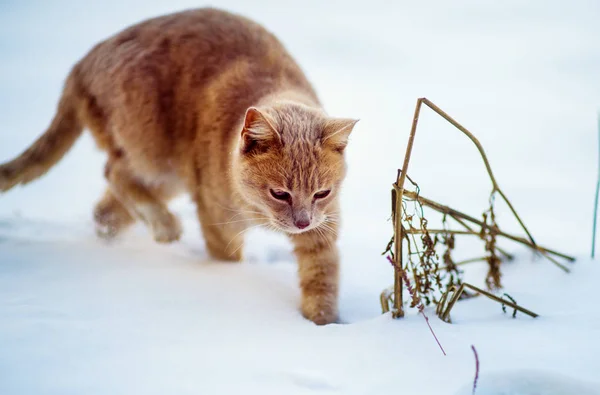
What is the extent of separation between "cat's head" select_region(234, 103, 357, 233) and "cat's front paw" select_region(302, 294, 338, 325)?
33 centimetres

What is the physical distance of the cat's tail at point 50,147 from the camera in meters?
2.82

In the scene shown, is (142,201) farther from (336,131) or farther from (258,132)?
(336,131)

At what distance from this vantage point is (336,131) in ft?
6.39

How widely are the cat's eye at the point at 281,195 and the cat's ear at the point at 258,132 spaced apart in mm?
186

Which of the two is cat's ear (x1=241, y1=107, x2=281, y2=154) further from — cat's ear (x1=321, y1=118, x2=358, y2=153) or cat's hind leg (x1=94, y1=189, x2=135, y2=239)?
cat's hind leg (x1=94, y1=189, x2=135, y2=239)

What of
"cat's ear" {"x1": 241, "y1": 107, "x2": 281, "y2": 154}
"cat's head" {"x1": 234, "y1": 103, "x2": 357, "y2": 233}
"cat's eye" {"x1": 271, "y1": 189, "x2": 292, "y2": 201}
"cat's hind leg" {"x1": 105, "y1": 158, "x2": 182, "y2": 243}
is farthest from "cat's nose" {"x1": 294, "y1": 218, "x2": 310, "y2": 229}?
"cat's hind leg" {"x1": 105, "y1": 158, "x2": 182, "y2": 243}

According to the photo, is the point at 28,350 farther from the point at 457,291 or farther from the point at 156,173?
the point at 156,173

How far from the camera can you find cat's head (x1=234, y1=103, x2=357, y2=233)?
6.32 feet

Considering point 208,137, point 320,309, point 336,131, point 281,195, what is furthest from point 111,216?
point 336,131

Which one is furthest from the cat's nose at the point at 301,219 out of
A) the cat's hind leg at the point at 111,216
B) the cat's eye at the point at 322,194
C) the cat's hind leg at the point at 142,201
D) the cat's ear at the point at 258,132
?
the cat's hind leg at the point at 111,216

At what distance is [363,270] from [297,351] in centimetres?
117

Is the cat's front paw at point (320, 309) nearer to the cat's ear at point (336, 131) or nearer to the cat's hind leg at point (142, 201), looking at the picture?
the cat's ear at point (336, 131)

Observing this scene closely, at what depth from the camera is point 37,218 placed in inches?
120

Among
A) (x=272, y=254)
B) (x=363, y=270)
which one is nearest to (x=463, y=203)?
(x=363, y=270)
